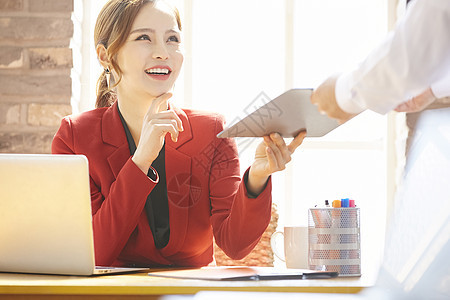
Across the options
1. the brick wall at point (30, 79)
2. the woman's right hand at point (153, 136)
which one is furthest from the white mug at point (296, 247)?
the brick wall at point (30, 79)

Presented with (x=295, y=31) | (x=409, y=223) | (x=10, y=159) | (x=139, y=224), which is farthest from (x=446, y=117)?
(x=295, y=31)

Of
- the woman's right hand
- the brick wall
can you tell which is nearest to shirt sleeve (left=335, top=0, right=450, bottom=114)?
the woman's right hand

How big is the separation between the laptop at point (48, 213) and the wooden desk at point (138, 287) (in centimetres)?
12

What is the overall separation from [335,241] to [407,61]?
1.79 ft

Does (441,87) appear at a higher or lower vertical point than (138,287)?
higher

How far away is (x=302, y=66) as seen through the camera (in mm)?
2906

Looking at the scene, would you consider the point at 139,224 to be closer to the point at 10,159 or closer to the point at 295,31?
the point at 10,159

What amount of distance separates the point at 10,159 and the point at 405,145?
1848mm

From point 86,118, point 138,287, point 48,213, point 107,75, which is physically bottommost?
point 138,287

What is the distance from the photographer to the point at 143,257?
166 cm

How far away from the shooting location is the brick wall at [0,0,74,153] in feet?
8.25

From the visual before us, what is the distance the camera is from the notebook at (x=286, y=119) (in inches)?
44.9

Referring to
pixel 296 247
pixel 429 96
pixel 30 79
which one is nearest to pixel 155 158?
pixel 296 247

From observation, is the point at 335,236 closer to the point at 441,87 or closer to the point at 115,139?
the point at 441,87
